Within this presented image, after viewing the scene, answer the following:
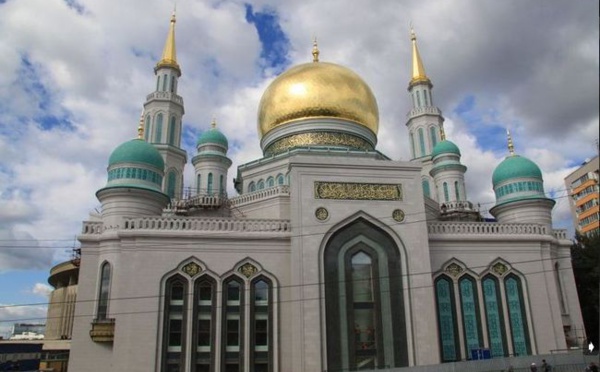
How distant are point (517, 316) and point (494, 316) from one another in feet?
2.38

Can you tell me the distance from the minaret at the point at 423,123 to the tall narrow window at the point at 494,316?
9401mm

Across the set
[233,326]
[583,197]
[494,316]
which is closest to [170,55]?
[233,326]

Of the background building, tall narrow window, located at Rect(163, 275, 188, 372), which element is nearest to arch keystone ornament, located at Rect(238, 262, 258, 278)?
tall narrow window, located at Rect(163, 275, 188, 372)

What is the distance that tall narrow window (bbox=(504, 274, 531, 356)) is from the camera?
50.5 feet

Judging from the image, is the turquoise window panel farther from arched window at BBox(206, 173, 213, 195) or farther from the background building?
the background building

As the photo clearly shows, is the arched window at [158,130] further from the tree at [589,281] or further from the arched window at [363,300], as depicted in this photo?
the tree at [589,281]

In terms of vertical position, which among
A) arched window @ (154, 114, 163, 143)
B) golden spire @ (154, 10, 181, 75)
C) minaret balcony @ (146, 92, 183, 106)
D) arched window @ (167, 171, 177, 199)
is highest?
golden spire @ (154, 10, 181, 75)

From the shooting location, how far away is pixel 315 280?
46.7 ft

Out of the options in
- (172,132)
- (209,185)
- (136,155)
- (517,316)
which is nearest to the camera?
(517,316)

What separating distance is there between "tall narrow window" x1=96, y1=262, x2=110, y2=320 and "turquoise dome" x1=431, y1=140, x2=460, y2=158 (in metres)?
15.6

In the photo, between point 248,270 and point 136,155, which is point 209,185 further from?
point 248,270

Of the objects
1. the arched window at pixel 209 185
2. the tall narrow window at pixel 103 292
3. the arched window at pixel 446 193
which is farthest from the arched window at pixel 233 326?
the arched window at pixel 446 193

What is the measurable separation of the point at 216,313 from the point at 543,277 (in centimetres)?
1014

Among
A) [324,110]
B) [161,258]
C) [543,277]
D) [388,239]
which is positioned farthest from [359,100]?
[161,258]
